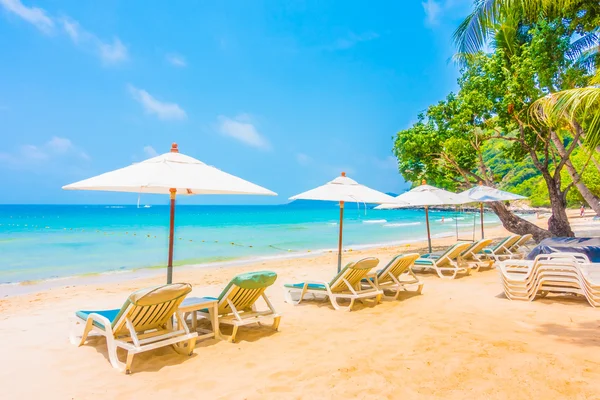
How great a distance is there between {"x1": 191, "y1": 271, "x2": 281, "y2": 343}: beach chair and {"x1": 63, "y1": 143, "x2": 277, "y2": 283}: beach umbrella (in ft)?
2.15

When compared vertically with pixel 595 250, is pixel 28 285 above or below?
below

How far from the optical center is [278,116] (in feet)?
212

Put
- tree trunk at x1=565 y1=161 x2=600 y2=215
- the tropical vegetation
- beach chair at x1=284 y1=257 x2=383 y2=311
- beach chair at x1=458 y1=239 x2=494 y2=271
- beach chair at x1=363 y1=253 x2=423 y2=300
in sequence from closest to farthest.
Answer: beach chair at x1=284 y1=257 x2=383 y2=311 → beach chair at x1=363 y1=253 x2=423 y2=300 → beach chair at x1=458 y1=239 x2=494 y2=271 → the tropical vegetation → tree trunk at x1=565 y1=161 x2=600 y2=215

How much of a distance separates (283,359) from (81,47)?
49.4m

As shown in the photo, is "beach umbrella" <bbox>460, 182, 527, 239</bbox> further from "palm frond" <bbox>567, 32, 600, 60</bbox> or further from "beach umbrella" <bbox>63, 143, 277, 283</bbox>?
"beach umbrella" <bbox>63, 143, 277, 283</bbox>

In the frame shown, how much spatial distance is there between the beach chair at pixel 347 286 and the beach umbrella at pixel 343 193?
0.75 m

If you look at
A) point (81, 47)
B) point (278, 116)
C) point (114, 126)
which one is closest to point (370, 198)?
point (81, 47)

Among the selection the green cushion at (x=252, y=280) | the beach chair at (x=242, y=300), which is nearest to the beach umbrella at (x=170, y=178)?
the beach chair at (x=242, y=300)

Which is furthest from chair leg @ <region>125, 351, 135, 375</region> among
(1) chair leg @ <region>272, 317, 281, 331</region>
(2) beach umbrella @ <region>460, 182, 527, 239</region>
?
(2) beach umbrella @ <region>460, 182, 527, 239</region>

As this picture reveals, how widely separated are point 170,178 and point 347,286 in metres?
3.08

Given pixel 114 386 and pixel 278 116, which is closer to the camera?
pixel 114 386

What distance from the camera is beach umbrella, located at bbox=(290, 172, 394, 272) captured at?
6.29m

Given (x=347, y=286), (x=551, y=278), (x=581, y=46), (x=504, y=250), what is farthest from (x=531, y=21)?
(x=347, y=286)

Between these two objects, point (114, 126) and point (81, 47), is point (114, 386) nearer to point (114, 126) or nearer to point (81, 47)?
point (81, 47)
